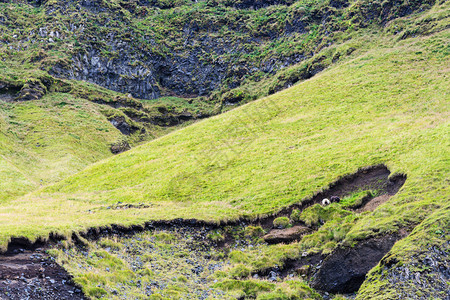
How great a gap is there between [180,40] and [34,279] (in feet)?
475

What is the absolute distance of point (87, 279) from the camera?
599 inches

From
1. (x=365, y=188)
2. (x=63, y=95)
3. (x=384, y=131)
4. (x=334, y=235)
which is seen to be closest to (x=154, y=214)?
(x=334, y=235)

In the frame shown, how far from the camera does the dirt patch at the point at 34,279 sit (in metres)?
13.2

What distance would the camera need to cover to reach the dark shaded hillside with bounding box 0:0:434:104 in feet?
366

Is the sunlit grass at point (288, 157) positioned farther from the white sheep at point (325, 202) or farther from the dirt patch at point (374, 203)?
the white sheep at point (325, 202)

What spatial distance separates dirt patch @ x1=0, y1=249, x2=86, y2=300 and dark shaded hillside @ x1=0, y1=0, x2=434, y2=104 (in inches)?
3406

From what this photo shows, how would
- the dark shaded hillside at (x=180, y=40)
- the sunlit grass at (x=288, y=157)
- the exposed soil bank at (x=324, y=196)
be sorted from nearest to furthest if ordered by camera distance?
the exposed soil bank at (x=324, y=196) → the sunlit grass at (x=288, y=157) → the dark shaded hillside at (x=180, y=40)

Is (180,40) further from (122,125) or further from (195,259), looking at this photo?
(195,259)

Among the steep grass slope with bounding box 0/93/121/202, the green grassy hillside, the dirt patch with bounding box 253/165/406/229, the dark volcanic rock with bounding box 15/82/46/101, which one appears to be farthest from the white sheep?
the dark volcanic rock with bounding box 15/82/46/101

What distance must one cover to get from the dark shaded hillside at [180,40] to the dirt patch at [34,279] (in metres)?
86.5

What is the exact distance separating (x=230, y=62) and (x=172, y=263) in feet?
395

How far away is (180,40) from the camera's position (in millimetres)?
148000

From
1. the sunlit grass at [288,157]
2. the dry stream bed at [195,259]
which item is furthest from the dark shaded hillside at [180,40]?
the dry stream bed at [195,259]

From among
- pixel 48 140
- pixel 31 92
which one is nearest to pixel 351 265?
pixel 48 140
